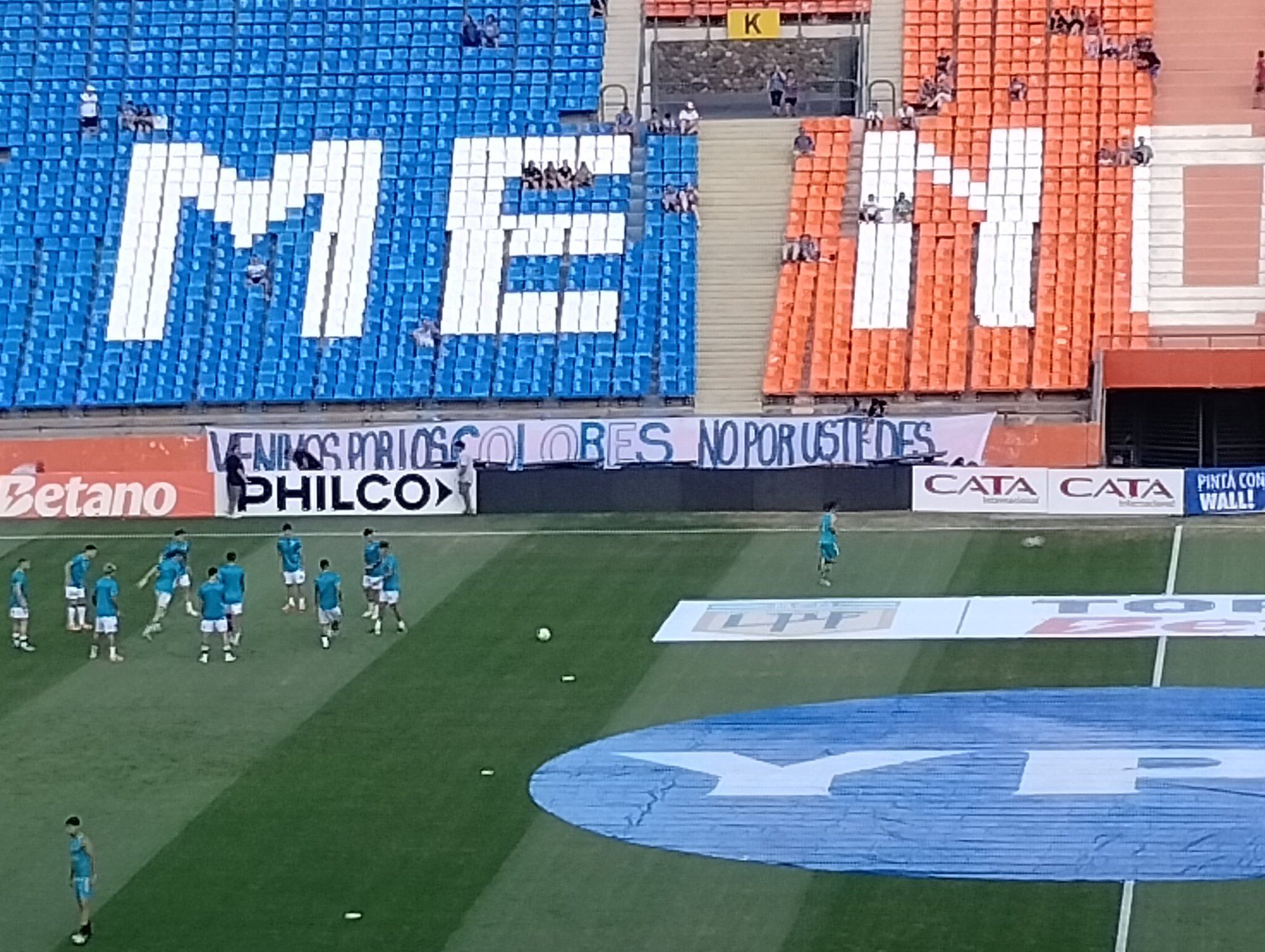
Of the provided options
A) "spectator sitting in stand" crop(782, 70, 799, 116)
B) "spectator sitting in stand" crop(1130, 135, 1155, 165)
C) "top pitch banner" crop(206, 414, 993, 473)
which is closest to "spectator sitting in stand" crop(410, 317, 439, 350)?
"top pitch banner" crop(206, 414, 993, 473)

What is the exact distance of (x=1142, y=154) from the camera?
167ft

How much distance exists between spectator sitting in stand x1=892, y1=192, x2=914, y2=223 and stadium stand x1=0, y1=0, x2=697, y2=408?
4.42m

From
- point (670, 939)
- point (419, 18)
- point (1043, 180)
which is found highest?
point (419, 18)

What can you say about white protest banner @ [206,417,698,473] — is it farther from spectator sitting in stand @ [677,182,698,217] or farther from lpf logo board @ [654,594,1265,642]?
lpf logo board @ [654,594,1265,642]

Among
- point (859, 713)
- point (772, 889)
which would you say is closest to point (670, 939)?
point (772, 889)

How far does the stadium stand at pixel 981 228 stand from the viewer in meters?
48.2

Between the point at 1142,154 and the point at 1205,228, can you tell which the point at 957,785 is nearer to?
the point at 1205,228

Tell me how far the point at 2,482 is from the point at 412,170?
12.8 meters

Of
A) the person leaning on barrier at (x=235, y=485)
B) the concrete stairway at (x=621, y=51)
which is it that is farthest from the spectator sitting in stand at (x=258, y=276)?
the person leaning on barrier at (x=235, y=485)

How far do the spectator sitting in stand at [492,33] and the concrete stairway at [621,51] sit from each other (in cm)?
244

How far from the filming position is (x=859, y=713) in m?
28.9

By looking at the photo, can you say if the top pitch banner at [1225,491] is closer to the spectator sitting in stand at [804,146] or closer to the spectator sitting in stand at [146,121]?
the spectator sitting in stand at [804,146]

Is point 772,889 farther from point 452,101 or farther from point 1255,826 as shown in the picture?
point 452,101

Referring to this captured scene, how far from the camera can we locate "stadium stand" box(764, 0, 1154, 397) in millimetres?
48250
